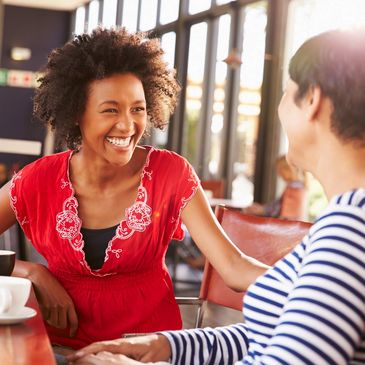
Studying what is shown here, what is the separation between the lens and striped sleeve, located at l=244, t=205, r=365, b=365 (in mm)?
895

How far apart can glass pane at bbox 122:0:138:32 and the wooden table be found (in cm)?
983

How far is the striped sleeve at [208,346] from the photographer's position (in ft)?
A: 4.37

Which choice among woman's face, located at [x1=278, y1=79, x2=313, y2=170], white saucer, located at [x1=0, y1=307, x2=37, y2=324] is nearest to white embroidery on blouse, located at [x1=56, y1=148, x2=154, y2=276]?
white saucer, located at [x1=0, y1=307, x2=37, y2=324]

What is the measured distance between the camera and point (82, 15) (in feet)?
46.0

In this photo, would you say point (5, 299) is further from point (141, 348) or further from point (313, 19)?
point (313, 19)

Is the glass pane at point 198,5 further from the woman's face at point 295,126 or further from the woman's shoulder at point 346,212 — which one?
the woman's shoulder at point 346,212

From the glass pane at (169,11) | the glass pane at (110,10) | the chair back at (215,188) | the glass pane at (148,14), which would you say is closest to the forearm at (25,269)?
the chair back at (215,188)

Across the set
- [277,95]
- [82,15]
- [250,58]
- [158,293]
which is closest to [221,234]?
[158,293]

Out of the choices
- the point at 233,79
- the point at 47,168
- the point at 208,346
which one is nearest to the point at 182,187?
the point at 47,168

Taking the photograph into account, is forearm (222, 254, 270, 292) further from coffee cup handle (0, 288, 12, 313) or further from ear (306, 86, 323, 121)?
ear (306, 86, 323, 121)

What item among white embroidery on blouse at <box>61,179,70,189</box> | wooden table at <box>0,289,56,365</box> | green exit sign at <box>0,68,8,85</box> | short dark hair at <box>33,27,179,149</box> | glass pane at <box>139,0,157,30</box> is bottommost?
wooden table at <box>0,289,56,365</box>

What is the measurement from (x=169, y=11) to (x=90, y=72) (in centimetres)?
790

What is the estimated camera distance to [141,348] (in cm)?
131

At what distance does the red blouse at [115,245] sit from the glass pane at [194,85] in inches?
263
